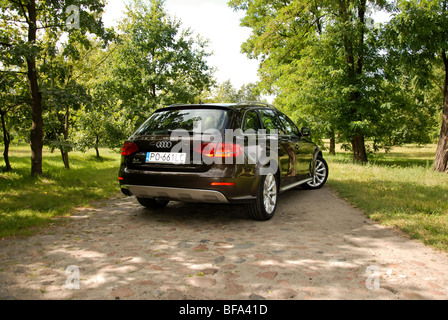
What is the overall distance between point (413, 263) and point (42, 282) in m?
3.60

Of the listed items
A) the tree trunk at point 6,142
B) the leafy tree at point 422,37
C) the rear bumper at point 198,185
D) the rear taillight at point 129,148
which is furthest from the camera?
the leafy tree at point 422,37

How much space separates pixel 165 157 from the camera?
486 cm

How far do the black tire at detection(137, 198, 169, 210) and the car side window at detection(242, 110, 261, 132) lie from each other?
2.17 meters

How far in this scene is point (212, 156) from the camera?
15.2 feet

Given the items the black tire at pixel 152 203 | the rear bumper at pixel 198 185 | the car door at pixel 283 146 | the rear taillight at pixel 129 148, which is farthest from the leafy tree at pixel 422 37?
the rear taillight at pixel 129 148

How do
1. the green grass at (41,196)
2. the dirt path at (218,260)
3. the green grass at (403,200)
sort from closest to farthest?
the dirt path at (218,260) → the green grass at (403,200) → the green grass at (41,196)

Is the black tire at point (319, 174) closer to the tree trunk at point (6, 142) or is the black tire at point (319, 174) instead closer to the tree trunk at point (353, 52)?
the tree trunk at point (353, 52)

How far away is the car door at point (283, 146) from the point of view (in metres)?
5.93

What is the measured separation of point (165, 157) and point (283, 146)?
2.27 metres

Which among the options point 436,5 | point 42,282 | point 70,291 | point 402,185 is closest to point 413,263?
point 70,291

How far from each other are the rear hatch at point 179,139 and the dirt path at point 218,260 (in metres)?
0.92

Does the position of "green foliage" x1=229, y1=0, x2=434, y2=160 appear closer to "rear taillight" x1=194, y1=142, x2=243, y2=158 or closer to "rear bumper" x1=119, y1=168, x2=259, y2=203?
"rear bumper" x1=119, y1=168, x2=259, y2=203

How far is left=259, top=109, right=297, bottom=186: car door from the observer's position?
19.4 ft

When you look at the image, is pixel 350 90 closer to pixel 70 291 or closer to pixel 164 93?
pixel 164 93
